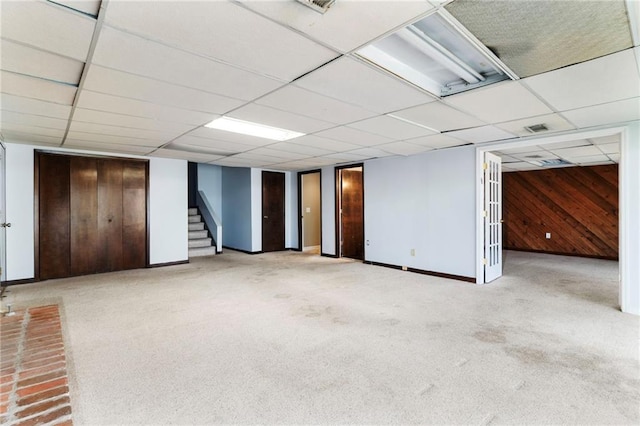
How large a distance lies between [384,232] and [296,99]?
393 cm

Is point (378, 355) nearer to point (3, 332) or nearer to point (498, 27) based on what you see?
point (498, 27)

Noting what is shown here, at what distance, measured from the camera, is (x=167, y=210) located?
244 inches

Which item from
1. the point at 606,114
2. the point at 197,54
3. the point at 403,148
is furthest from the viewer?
the point at 403,148

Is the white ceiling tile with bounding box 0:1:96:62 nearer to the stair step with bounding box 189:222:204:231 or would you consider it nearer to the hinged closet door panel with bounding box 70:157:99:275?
the hinged closet door panel with bounding box 70:157:99:275

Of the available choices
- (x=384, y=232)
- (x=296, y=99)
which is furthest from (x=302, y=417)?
(x=384, y=232)

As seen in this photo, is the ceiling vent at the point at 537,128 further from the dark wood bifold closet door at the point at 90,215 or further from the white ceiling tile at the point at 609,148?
the dark wood bifold closet door at the point at 90,215

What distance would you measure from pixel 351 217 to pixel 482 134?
364 centimetres

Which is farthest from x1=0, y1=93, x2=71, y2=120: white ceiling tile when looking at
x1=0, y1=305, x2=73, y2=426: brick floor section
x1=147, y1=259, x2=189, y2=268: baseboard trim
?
x1=147, y1=259, x2=189, y2=268: baseboard trim

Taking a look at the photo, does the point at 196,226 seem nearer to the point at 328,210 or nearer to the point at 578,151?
the point at 328,210

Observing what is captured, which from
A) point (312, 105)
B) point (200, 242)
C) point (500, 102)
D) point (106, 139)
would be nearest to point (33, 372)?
point (312, 105)

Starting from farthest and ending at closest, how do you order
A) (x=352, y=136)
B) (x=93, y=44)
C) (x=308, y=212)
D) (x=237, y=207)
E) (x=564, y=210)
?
(x=308, y=212) < (x=237, y=207) < (x=564, y=210) < (x=352, y=136) < (x=93, y=44)

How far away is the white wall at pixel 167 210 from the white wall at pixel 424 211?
3.72 m

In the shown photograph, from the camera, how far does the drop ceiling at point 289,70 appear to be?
1.59 meters

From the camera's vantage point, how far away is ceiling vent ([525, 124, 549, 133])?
3695mm
